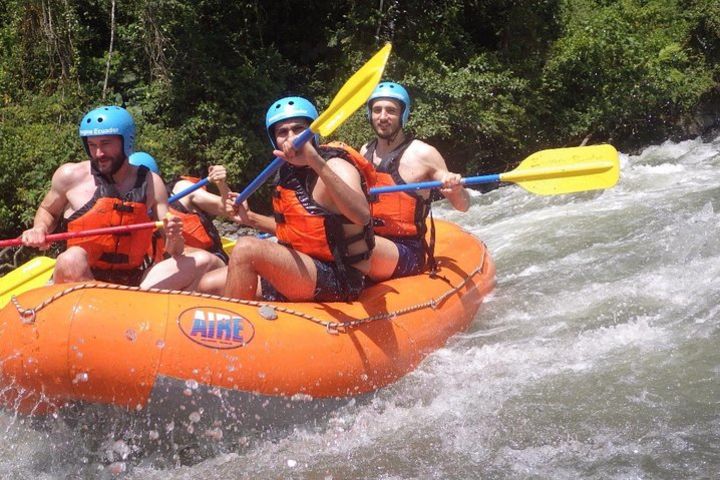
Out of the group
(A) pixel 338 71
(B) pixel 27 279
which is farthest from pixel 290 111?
(A) pixel 338 71

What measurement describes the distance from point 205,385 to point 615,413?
1.65 metres

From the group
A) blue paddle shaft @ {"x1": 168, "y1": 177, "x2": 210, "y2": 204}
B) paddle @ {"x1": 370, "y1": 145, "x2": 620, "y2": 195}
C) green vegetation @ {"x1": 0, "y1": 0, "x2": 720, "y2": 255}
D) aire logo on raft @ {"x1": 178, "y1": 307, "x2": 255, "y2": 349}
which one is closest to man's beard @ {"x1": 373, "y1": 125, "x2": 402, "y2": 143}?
paddle @ {"x1": 370, "y1": 145, "x2": 620, "y2": 195}

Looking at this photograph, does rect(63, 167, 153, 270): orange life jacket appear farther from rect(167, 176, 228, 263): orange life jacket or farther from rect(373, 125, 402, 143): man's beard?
rect(373, 125, 402, 143): man's beard

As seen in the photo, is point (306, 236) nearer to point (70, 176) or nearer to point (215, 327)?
Answer: point (215, 327)

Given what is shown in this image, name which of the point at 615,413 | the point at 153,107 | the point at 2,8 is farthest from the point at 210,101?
the point at 615,413

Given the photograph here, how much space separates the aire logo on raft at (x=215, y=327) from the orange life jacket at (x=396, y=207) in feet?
4.76

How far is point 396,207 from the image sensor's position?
15.1ft

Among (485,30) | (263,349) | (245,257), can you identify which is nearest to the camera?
(263,349)

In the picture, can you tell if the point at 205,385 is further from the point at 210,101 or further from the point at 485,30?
the point at 485,30

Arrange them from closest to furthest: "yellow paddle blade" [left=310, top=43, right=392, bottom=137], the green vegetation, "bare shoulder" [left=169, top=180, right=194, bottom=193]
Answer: "yellow paddle blade" [left=310, top=43, right=392, bottom=137] < "bare shoulder" [left=169, top=180, right=194, bottom=193] < the green vegetation

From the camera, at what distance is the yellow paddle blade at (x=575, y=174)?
4.51 m

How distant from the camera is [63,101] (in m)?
9.43

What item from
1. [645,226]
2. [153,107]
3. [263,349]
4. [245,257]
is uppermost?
[153,107]

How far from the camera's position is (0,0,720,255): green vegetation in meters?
9.60
